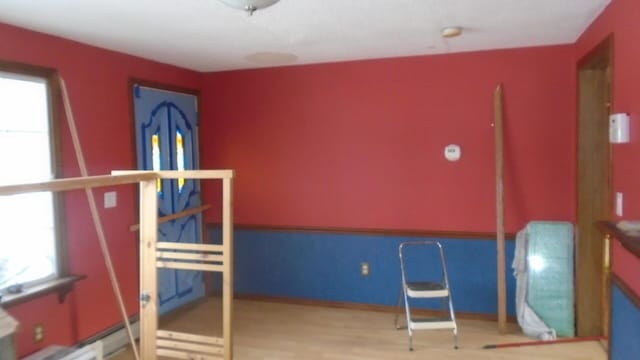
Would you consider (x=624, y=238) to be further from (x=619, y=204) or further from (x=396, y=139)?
(x=396, y=139)

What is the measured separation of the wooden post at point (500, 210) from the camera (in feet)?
12.1

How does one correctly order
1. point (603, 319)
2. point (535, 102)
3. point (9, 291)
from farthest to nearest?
point (535, 102), point (603, 319), point (9, 291)

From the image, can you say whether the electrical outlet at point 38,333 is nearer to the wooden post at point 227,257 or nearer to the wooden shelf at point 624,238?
the wooden post at point 227,257

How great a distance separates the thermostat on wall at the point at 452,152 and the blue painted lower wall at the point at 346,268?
70 centimetres

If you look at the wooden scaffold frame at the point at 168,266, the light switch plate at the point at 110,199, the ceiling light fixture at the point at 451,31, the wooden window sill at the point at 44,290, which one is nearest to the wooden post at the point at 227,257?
the wooden scaffold frame at the point at 168,266

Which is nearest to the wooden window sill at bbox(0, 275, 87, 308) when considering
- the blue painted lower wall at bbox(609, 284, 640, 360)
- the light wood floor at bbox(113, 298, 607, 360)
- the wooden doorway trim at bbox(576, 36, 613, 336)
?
the light wood floor at bbox(113, 298, 607, 360)

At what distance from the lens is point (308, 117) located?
172 inches

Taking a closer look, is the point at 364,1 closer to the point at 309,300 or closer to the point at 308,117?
the point at 308,117

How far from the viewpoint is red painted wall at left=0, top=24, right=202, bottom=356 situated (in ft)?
9.59

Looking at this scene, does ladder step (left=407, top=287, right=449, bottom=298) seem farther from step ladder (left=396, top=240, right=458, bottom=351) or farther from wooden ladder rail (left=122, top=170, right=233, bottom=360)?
wooden ladder rail (left=122, top=170, right=233, bottom=360)

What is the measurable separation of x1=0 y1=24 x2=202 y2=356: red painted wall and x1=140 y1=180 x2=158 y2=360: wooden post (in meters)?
0.79

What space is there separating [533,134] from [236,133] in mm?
2623

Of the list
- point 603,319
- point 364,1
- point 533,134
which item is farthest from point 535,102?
point 364,1

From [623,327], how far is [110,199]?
328 centimetres
